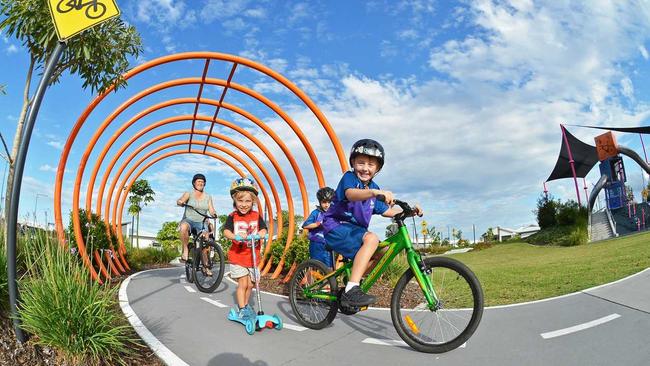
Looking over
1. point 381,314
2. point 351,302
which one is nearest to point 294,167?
point 381,314

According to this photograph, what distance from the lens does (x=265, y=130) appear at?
917 cm

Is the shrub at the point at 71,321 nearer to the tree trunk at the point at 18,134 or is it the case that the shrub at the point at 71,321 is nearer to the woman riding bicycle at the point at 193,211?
the tree trunk at the point at 18,134

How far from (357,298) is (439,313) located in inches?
27.7

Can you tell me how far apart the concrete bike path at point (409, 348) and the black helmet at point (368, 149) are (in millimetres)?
1719

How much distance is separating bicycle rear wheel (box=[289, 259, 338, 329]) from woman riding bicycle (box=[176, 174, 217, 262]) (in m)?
4.01

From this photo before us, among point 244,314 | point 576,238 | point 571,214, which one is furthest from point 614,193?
point 244,314

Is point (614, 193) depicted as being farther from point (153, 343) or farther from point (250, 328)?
point (153, 343)

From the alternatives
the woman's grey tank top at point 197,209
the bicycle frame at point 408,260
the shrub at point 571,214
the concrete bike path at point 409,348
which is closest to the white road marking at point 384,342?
the concrete bike path at point 409,348

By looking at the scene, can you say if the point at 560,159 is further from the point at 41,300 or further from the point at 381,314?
the point at 41,300

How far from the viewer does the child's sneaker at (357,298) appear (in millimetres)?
3463

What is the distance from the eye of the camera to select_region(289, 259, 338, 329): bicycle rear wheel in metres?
4.42

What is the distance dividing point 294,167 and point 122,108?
3.59m

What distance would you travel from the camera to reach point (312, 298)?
4.62 m

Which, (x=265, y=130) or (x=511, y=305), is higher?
(x=265, y=130)
